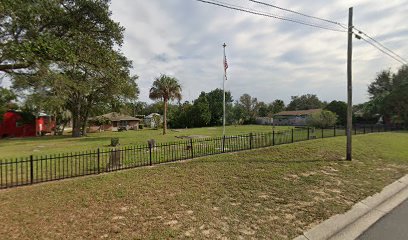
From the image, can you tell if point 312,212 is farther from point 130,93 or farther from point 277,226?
point 130,93

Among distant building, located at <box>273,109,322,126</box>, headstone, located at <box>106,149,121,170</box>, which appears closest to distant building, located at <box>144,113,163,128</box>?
distant building, located at <box>273,109,322,126</box>

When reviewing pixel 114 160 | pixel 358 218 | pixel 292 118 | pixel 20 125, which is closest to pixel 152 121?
pixel 20 125

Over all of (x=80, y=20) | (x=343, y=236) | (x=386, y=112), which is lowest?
(x=343, y=236)

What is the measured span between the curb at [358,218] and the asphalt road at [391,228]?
117 millimetres

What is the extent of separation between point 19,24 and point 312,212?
10416 millimetres

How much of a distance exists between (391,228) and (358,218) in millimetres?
722

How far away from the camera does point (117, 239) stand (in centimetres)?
487

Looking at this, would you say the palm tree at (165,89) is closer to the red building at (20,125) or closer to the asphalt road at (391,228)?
the red building at (20,125)

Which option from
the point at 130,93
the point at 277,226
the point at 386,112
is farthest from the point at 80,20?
the point at 386,112

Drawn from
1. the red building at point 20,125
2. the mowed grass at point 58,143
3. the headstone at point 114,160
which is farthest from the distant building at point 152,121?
the headstone at point 114,160

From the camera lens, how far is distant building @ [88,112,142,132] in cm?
5281

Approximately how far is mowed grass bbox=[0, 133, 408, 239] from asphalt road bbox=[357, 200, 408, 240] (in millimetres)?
854

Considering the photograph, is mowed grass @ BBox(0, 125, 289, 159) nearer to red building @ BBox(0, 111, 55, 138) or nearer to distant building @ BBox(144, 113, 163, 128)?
red building @ BBox(0, 111, 55, 138)

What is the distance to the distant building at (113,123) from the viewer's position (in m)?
52.8
